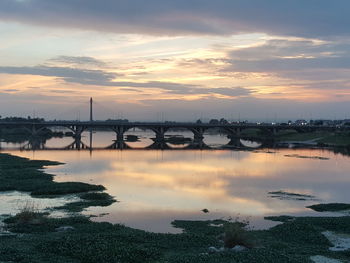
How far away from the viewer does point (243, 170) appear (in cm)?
5747

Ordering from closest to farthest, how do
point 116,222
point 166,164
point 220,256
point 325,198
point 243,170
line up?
point 220,256 → point 116,222 → point 325,198 → point 243,170 → point 166,164

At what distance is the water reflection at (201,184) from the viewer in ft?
99.5

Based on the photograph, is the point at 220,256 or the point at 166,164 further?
the point at 166,164

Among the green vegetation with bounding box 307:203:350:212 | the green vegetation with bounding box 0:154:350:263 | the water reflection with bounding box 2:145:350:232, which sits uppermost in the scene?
the green vegetation with bounding box 0:154:350:263

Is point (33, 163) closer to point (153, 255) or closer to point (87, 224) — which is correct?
point (87, 224)

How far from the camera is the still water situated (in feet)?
98.3

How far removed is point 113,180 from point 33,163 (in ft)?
61.7

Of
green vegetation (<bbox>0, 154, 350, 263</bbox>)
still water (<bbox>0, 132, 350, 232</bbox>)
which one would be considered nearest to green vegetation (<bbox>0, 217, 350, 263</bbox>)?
green vegetation (<bbox>0, 154, 350, 263</bbox>)

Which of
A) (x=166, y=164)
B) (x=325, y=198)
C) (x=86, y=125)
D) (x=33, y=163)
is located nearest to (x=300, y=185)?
(x=325, y=198)

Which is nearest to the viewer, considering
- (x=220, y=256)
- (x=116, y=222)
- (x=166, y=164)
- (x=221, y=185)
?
(x=220, y=256)

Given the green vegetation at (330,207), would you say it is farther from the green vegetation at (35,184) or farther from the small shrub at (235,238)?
the green vegetation at (35,184)

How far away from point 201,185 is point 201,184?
75cm

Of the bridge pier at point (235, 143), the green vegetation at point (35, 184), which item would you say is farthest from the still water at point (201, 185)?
the bridge pier at point (235, 143)

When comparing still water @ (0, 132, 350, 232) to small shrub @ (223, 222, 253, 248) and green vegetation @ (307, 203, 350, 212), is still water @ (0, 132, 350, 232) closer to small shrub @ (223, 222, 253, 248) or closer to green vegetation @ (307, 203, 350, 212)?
green vegetation @ (307, 203, 350, 212)
